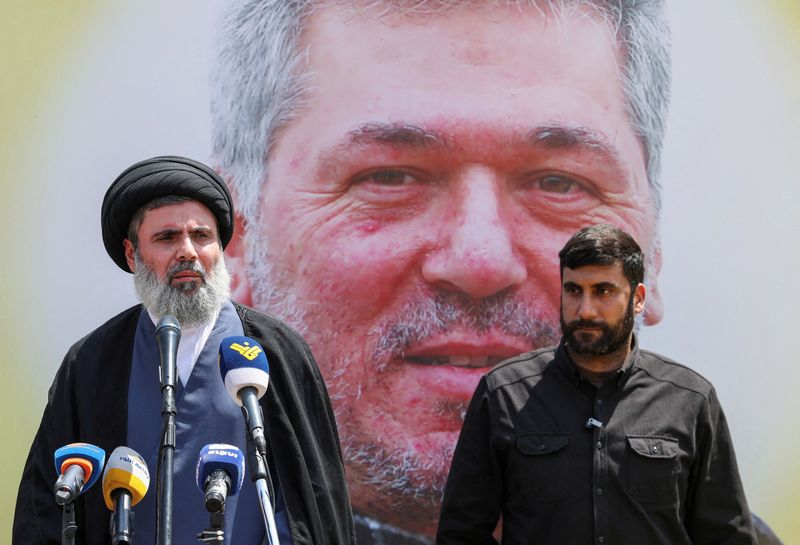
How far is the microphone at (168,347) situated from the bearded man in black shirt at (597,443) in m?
1.01

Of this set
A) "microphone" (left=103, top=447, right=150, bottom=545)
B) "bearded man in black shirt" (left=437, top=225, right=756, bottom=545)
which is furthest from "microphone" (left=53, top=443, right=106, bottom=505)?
"bearded man in black shirt" (left=437, top=225, right=756, bottom=545)

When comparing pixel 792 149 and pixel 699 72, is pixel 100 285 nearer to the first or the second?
pixel 699 72

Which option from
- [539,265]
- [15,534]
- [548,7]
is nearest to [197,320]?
[15,534]

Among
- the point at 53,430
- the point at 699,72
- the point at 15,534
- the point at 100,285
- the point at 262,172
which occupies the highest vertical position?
the point at 699,72

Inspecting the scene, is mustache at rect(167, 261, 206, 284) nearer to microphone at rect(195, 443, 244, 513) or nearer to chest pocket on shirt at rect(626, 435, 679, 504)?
microphone at rect(195, 443, 244, 513)

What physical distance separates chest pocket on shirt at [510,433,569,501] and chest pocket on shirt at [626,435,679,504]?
7.2 inches

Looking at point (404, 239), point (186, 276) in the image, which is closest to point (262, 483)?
point (186, 276)

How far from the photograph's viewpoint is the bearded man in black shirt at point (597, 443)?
3090mm

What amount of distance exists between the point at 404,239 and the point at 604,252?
4.11 ft

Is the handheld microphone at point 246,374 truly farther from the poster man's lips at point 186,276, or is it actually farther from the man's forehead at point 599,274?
the man's forehead at point 599,274

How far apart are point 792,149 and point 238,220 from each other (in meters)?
2.32

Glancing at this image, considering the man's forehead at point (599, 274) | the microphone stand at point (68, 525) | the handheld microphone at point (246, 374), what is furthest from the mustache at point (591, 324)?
the microphone stand at point (68, 525)

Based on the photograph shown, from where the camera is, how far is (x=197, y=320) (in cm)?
320

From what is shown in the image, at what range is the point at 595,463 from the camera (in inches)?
122
